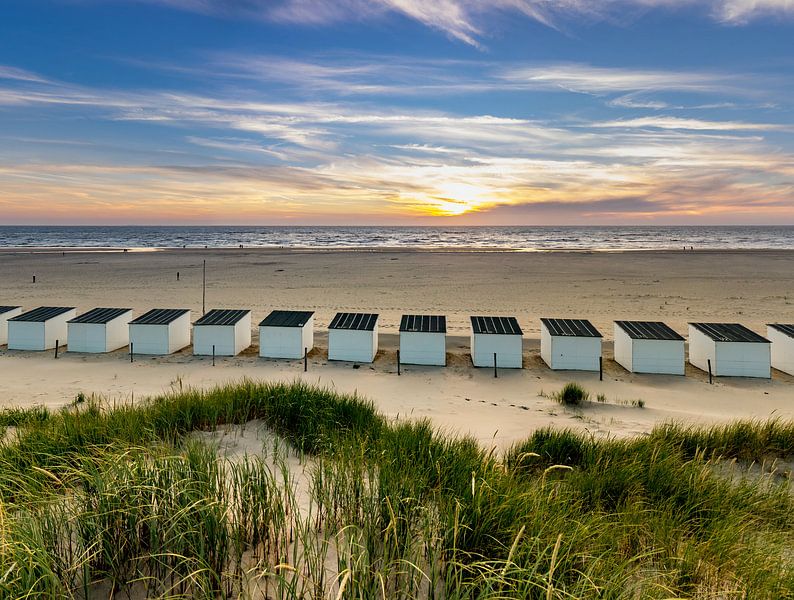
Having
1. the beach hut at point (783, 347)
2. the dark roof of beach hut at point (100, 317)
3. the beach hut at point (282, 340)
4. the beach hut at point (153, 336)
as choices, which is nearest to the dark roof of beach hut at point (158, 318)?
the beach hut at point (153, 336)

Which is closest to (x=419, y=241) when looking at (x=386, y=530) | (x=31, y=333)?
(x=31, y=333)

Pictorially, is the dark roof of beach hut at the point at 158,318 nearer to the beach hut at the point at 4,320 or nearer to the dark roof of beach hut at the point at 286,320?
the dark roof of beach hut at the point at 286,320

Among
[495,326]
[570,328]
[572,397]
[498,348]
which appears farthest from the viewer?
[495,326]

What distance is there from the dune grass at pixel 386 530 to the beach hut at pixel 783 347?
37.0ft

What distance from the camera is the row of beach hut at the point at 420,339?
45.3ft

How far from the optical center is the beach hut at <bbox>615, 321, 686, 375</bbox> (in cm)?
1373

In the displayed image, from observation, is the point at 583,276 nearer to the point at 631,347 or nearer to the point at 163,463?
the point at 631,347

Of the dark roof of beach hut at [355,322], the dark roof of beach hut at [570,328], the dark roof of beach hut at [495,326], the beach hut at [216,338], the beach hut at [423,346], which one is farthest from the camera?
the beach hut at [216,338]

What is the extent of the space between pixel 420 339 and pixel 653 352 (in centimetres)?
723

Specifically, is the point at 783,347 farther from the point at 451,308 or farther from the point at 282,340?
the point at 282,340

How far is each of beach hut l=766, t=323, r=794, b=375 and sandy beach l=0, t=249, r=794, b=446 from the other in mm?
1230

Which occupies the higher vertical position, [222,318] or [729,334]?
[729,334]

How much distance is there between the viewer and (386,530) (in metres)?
3.34

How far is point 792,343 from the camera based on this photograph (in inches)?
543
